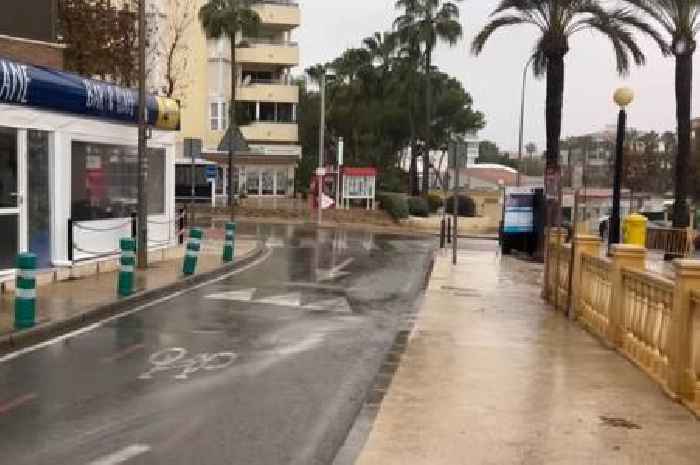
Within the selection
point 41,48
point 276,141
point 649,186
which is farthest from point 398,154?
point 41,48

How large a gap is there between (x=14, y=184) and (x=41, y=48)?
11.2ft

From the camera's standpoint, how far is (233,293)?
50.6 ft

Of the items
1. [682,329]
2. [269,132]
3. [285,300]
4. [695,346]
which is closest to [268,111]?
[269,132]

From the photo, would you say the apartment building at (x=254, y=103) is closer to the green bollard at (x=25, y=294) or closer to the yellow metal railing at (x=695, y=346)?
the green bollard at (x=25, y=294)

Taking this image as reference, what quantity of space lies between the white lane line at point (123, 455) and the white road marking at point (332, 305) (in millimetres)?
7637

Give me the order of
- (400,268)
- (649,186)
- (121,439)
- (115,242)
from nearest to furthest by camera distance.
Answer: (121,439) < (115,242) < (400,268) < (649,186)

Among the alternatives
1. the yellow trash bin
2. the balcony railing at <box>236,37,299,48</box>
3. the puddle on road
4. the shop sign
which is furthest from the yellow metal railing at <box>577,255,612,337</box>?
the balcony railing at <box>236,37,299,48</box>

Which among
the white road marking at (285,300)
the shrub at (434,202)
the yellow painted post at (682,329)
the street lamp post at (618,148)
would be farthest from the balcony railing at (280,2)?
the yellow painted post at (682,329)

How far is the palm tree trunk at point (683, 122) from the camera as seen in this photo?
90.2ft

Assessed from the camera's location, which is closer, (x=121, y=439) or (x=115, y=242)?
(x=121, y=439)

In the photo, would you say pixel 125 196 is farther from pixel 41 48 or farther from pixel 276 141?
pixel 276 141

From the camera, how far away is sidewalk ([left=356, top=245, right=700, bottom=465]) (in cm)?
617

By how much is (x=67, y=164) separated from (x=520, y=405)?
11.3 m

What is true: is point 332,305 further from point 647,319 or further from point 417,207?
point 417,207
